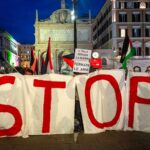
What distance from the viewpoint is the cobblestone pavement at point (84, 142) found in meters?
8.55

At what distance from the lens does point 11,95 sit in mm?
9688

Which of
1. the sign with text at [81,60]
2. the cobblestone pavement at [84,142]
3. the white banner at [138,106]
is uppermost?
the sign with text at [81,60]

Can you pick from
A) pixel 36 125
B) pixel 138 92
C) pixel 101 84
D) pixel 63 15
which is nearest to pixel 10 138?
pixel 36 125

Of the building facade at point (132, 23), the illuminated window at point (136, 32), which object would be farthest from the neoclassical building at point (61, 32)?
the illuminated window at point (136, 32)

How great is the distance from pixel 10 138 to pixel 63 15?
162 feet

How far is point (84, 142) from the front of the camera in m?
9.05

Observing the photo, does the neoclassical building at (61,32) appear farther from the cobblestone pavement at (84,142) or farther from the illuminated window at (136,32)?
the cobblestone pavement at (84,142)

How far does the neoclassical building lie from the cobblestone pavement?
47365 mm

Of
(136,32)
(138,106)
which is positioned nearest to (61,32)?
(136,32)

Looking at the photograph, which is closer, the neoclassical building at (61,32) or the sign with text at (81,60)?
the sign with text at (81,60)

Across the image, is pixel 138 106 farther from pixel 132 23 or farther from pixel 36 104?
pixel 132 23

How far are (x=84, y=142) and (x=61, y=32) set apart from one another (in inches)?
2006

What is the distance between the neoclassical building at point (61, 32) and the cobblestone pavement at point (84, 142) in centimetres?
4736

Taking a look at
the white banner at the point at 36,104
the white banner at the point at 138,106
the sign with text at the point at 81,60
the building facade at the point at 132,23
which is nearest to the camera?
the white banner at the point at 36,104
